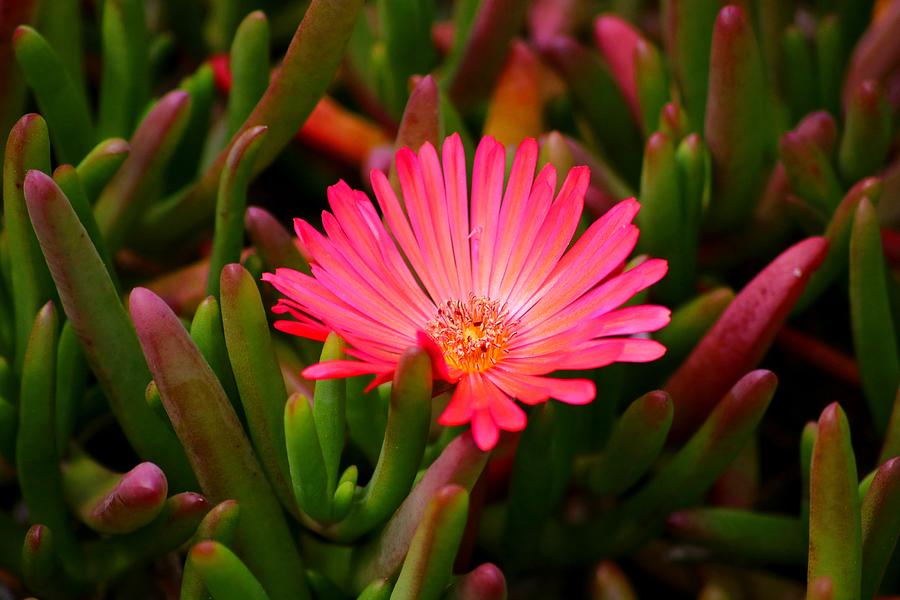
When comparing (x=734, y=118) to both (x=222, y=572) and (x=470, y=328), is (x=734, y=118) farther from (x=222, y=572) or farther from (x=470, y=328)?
(x=222, y=572)

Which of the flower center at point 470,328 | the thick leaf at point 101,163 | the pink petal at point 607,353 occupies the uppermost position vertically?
the thick leaf at point 101,163

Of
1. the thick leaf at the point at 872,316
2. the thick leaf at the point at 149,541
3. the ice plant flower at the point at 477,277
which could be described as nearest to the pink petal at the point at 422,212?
the ice plant flower at the point at 477,277

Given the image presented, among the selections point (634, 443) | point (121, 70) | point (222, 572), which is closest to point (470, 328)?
point (634, 443)

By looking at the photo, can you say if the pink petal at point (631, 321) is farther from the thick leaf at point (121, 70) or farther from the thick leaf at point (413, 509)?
the thick leaf at point (121, 70)

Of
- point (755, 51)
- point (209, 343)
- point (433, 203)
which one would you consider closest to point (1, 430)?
point (209, 343)

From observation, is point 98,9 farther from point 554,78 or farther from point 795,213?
point 795,213

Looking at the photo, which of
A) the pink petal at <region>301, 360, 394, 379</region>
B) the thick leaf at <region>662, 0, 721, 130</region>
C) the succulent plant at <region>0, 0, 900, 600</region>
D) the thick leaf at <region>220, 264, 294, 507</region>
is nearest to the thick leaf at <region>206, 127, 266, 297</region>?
the succulent plant at <region>0, 0, 900, 600</region>

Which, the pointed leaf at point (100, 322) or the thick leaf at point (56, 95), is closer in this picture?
the pointed leaf at point (100, 322)
